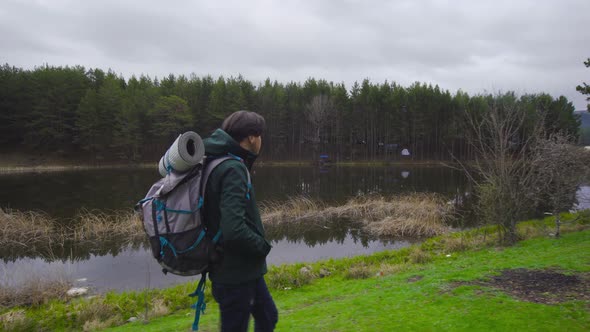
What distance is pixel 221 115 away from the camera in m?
59.3

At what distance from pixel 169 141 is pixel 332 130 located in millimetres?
27112

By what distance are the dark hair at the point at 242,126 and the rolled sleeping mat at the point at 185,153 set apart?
269 millimetres

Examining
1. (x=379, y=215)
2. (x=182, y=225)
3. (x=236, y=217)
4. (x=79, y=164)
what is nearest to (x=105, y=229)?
(x=379, y=215)

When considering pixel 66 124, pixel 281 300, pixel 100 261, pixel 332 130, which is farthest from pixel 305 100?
pixel 281 300

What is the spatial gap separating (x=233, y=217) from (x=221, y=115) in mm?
58648

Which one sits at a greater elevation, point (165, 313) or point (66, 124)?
point (66, 124)

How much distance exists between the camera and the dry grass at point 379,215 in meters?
15.6

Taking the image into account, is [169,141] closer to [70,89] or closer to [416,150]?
[70,89]

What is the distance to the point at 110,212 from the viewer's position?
1912 centimetres

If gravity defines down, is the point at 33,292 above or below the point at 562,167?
below

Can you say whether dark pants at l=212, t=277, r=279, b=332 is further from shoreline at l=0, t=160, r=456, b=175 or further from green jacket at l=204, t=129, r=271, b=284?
shoreline at l=0, t=160, r=456, b=175

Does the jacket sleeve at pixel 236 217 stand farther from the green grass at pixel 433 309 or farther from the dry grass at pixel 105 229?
the dry grass at pixel 105 229

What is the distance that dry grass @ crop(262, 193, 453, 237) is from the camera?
15.6 meters

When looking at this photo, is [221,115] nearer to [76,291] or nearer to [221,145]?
[76,291]
